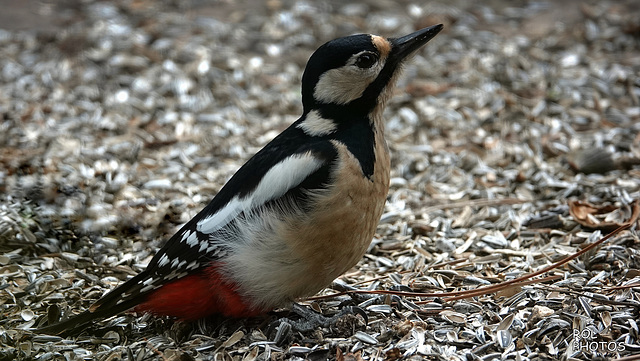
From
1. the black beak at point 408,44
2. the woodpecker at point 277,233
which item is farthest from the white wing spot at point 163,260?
the black beak at point 408,44

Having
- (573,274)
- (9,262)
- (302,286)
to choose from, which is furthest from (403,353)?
(9,262)

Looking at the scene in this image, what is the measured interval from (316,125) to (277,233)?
0.64 meters

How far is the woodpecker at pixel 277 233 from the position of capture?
3.36 metres

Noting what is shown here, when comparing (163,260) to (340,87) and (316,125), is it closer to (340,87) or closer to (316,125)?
(316,125)

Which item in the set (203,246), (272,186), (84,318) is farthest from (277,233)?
(84,318)

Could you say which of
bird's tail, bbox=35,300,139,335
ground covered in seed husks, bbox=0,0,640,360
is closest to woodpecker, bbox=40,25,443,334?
bird's tail, bbox=35,300,139,335

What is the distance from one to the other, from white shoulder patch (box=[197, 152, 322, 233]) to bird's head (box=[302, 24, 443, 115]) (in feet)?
1.28

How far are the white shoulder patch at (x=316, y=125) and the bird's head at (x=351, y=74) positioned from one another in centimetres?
4

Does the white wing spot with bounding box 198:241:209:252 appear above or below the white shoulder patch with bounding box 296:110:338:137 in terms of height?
below

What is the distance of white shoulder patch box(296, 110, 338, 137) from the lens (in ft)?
12.1

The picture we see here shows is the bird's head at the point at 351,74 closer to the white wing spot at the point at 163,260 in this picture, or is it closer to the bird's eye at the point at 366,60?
the bird's eye at the point at 366,60

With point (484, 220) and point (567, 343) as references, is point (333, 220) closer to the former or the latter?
point (567, 343)

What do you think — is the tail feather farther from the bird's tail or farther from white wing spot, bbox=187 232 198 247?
white wing spot, bbox=187 232 198 247

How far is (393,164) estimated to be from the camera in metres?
5.53
